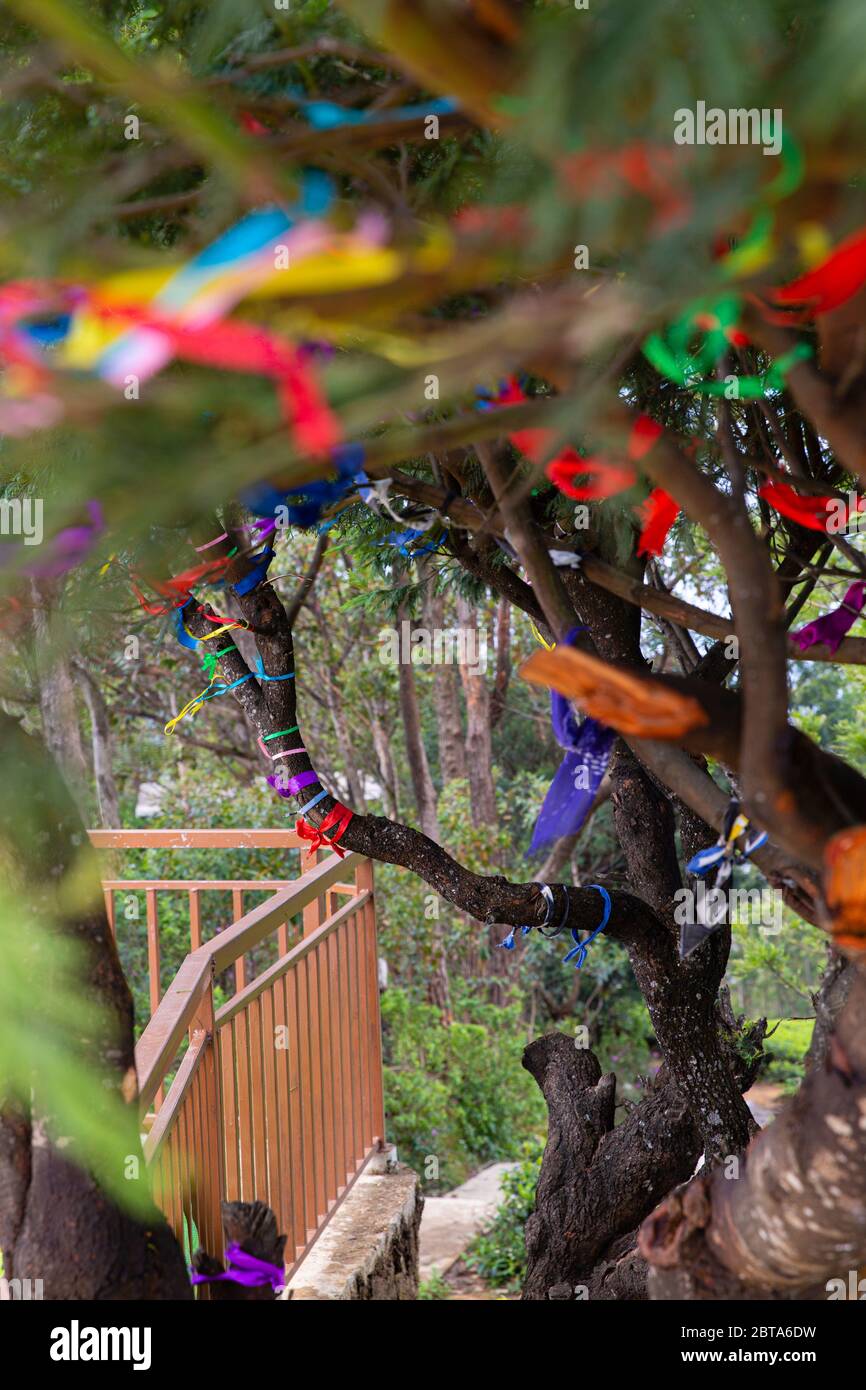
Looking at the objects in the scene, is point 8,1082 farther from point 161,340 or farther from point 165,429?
point 161,340

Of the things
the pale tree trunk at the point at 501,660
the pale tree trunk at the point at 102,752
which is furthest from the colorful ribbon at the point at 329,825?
the pale tree trunk at the point at 102,752

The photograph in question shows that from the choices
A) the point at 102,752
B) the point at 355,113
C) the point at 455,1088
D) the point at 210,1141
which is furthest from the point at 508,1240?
the point at 355,113

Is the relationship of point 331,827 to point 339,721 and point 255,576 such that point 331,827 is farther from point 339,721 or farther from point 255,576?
point 339,721

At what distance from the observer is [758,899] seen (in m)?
3.50

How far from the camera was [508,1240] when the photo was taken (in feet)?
20.7

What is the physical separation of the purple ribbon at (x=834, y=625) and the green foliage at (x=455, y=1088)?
231 inches

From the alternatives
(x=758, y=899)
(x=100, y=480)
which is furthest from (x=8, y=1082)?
(x=758, y=899)

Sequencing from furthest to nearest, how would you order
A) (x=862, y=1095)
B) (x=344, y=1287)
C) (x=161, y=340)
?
(x=344, y=1287), (x=862, y=1095), (x=161, y=340)

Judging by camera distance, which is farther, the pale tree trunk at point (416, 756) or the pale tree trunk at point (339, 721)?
the pale tree trunk at point (339, 721)

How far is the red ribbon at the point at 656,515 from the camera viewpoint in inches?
86.1

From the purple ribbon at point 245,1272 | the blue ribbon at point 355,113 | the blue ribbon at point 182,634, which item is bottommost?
the purple ribbon at point 245,1272

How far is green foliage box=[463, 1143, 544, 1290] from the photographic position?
20.0 ft

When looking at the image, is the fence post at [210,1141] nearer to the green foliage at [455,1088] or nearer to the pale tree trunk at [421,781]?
the green foliage at [455,1088]
